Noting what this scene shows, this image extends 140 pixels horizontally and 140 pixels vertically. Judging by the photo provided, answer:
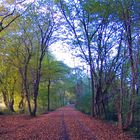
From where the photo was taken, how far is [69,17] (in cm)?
2948

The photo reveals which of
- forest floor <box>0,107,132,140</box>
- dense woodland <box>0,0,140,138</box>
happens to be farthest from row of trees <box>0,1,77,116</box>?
forest floor <box>0,107,132,140</box>

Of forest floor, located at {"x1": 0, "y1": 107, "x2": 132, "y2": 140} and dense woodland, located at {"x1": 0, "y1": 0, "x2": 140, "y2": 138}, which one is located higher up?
dense woodland, located at {"x1": 0, "y1": 0, "x2": 140, "y2": 138}

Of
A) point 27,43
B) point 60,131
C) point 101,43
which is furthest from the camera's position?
point 27,43

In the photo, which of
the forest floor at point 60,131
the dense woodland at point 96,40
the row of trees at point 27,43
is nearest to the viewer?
the forest floor at point 60,131

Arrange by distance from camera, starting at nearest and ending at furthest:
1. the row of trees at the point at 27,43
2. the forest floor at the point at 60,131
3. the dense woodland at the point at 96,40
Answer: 1. the forest floor at the point at 60,131
2. the dense woodland at the point at 96,40
3. the row of trees at the point at 27,43

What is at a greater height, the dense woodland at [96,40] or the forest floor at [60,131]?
the dense woodland at [96,40]

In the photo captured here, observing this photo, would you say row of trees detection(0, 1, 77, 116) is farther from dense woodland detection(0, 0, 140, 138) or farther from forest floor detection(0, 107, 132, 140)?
forest floor detection(0, 107, 132, 140)

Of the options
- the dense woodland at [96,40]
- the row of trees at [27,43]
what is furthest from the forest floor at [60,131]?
the row of trees at [27,43]

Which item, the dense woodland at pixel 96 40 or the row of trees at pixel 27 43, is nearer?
the dense woodland at pixel 96 40

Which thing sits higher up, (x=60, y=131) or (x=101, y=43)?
(x=101, y=43)

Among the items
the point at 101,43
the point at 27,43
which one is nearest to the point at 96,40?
the point at 101,43

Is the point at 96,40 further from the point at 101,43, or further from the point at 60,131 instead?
the point at 60,131

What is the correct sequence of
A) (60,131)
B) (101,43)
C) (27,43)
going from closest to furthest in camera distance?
(60,131) → (101,43) → (27,43)

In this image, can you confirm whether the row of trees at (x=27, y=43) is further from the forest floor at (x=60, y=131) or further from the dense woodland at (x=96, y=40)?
the forest floor at (x=60, y=131)
